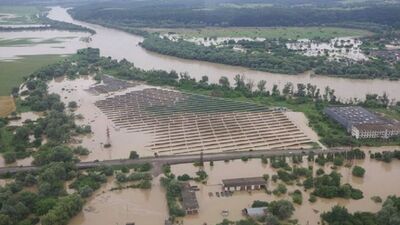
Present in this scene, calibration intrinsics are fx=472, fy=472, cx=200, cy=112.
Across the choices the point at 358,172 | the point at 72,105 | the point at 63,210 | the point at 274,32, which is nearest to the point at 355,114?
the point at 358,172

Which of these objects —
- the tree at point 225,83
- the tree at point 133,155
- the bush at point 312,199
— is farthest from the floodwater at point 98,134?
the bush at point 312,199

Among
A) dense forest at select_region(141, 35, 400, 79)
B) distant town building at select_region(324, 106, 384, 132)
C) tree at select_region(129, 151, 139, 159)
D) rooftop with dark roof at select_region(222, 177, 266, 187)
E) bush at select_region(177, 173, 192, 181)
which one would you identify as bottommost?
bush at select_region(177, 173, 192, 181)

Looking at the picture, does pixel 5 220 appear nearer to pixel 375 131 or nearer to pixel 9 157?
pixel 9 157

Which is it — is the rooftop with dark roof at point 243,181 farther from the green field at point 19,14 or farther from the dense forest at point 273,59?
the green field at point 19,14

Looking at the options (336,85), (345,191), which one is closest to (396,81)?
(336,85)

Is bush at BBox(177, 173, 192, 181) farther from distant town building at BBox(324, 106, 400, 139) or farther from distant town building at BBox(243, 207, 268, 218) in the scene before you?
distant town building at BBox(324, 106, 400, 139)

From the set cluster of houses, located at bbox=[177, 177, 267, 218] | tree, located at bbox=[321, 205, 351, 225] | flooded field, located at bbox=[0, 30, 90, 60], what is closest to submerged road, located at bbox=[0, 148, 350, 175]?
cluster of houses, located at bbox=[177, 177, 267, 218]
